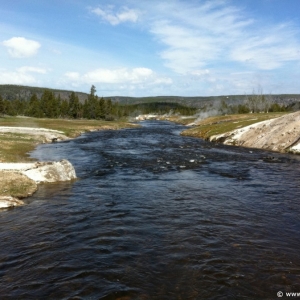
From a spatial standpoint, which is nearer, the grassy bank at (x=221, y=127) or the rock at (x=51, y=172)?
the rock at (x=51, y=172)

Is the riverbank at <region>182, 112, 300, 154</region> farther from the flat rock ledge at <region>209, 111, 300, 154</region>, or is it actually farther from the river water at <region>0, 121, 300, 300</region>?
the river water at <region>0, 121, 300, 300</region>

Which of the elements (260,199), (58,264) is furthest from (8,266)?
(260,199)

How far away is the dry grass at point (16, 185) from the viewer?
22.1 metres

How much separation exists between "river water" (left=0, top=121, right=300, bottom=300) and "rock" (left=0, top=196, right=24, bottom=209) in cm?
88

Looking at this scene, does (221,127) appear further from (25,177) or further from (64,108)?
(64,108)

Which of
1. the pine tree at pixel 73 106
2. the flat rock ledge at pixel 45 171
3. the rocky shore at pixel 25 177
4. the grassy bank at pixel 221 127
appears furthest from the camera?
the pine tree at pixel 73 106

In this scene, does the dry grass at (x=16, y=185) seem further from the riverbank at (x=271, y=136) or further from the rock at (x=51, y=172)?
the riverbank at (x=271, y=136)

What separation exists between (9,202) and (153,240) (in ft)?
36.8

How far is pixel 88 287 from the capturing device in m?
11.4

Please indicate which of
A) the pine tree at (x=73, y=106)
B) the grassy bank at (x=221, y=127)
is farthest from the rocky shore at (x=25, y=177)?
the pine tree at (x=73, y=106)

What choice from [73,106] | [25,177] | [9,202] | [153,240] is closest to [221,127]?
[25,177]

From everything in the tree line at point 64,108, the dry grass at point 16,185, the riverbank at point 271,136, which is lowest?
the dry grass at point 16,185

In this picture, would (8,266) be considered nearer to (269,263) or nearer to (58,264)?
(58,264)

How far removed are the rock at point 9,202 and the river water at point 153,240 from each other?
34.5 inches
